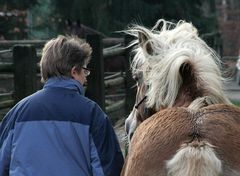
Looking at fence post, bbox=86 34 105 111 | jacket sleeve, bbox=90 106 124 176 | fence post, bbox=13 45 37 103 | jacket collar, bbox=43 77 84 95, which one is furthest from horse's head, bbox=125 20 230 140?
fence post, bbox=86 34 105 111

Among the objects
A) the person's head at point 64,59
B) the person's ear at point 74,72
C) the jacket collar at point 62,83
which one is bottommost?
the jacket collar at point 62,83

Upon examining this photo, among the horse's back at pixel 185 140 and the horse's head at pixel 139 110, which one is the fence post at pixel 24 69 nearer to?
the horse's head at pixel 139 110

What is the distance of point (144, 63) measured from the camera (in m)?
4.20

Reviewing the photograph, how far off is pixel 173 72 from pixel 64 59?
62 cm

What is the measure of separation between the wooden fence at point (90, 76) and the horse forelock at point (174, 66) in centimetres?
212

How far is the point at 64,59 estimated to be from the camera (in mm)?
3338

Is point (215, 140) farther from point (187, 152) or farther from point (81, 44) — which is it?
point (81, 44)

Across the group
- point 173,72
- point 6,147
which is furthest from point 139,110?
point 6,147

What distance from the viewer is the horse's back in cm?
259

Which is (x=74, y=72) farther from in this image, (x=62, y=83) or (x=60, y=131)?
(x=60, y=131)

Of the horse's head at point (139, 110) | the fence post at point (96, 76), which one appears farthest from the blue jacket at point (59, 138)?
the fence post at point (96, 76)

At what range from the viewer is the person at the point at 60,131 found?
3.26 meters

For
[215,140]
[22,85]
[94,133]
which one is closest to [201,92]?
[94,133]

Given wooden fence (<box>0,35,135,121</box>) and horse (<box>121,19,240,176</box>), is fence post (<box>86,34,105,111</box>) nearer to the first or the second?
wooden fence (<box>0,35,135,121</box>)
